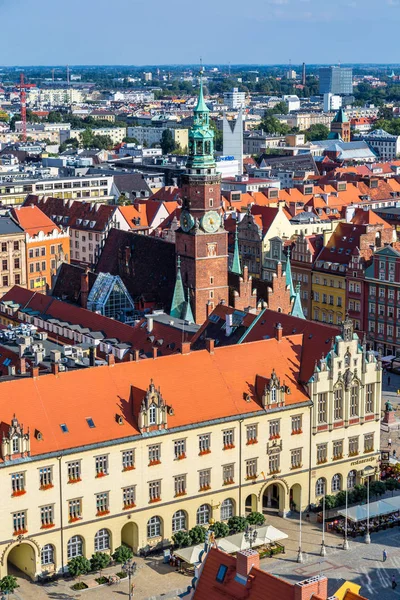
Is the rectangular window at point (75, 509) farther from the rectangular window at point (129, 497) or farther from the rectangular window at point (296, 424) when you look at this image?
the rectangular window at point (296, 424)

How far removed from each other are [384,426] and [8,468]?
4876cm

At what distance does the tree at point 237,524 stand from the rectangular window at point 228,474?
293 cm

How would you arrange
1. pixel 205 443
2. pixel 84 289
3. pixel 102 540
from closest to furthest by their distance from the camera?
1. pixel 102 540
2. pixel 205 443
3. pixel 84 289

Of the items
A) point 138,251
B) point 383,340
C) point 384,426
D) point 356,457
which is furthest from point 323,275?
point 356,457

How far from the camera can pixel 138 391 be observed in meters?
83.3

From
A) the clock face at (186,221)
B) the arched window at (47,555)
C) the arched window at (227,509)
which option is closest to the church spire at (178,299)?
the clock face at (186,221)

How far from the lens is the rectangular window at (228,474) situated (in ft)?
284

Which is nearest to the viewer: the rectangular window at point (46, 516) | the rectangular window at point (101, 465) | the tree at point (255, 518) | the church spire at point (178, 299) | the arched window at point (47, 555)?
the rectangular window at point (46, 516)

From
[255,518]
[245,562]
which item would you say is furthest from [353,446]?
[245,562]

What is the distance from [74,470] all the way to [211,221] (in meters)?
49.7

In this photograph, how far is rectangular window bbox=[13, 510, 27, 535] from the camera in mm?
77062

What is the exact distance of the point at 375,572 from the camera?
79938 millimetres

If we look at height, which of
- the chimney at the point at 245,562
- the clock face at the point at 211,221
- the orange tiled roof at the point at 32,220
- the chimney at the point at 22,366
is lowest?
the chimney at the point at 245,562

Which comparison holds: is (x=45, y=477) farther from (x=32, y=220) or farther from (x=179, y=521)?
(x=32, y=220)
